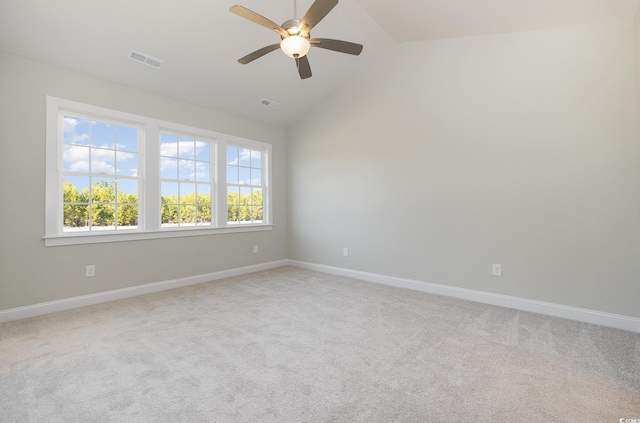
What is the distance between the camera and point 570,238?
311 cm

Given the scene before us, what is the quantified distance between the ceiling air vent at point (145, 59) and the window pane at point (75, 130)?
101 centimetres


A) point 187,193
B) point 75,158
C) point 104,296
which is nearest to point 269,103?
point 187,193

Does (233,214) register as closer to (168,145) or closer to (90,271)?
(168,145)

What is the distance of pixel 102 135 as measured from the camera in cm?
375

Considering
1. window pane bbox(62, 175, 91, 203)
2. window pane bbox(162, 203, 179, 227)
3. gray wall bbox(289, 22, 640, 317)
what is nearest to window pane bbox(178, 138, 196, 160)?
window pane bbox(162, 203, 179, 227)

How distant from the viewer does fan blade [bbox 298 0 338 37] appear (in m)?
2.11

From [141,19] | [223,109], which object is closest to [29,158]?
[141,19]

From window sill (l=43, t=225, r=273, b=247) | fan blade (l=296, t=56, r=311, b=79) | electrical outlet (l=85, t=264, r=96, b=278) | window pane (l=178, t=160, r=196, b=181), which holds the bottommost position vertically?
electrical outlet (l=85, t=264, r=96, b=278)

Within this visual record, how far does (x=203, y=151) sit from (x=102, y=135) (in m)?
1.36

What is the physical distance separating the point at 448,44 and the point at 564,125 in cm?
172

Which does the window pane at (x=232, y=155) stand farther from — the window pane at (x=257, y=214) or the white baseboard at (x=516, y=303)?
the white baseboard at (x=516, y=303)

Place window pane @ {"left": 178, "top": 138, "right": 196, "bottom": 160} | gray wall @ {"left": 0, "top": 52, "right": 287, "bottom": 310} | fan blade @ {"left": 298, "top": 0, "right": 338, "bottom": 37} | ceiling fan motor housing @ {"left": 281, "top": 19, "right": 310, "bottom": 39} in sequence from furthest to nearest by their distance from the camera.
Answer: window pane @ {"left": 178, "top": 138, "right": 196, "bottom": 160}, gray wall @ {"left": 0, "top": 52, "right": 287, "bottom": 310}, ceiling fan motor housing @ {"left": 281, "top": 19, "right": 310, "bottom": 39}, fan blade @ {"left": 298, "top": 0, "right": 338, "bottom": 37}

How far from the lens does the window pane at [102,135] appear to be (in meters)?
3.69

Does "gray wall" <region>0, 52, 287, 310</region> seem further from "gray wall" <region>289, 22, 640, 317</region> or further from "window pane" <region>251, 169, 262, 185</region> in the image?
"gray wall" <region>289, 22, 640, 317</region>
